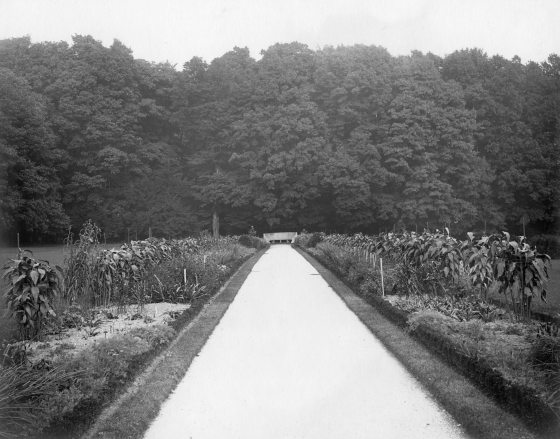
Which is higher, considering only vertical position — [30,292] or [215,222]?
[215,222]

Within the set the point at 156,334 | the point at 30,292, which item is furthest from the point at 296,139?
the point at 30,292

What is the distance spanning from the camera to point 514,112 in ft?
125

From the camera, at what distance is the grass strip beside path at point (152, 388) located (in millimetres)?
4473

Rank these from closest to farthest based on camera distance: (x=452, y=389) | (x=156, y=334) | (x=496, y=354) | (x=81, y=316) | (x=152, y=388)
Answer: (x=452, y=389), (x=152, y=388), (x=496, y=354), (x=156, y=334), (x=81, y=316)

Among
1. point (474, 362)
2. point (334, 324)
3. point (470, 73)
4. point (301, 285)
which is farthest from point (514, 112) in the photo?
point (474, 362)

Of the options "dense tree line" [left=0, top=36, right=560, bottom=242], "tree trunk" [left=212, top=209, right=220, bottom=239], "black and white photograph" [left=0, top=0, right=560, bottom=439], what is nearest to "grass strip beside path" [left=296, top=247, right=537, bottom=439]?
"black and white photograph" [left=0, top=0, right=560, bottom=439]

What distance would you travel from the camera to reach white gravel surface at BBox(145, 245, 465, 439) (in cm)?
463

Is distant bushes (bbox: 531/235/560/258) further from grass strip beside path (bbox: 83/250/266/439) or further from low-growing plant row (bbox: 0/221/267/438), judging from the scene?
grass strip beside path (bbox: 83/250/266/439)

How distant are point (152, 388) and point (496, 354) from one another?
11.8 ft

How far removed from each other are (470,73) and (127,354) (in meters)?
40.0

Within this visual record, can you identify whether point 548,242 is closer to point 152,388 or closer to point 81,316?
point 81,316

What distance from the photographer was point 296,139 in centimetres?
4084

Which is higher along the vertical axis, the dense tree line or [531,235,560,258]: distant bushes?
the dense tree line

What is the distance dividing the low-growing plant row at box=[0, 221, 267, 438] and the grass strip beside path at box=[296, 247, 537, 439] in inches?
121
